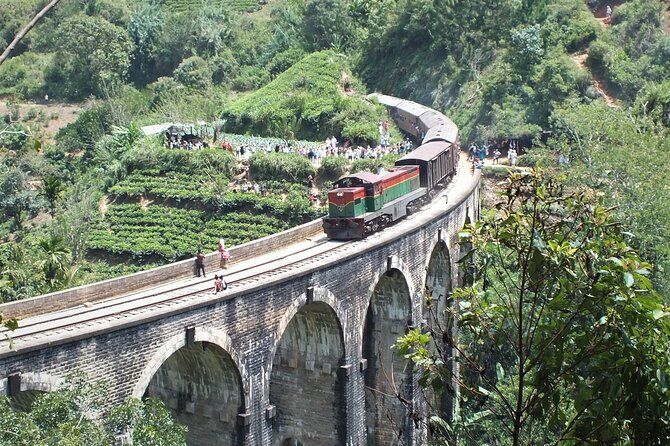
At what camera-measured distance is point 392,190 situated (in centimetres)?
3591

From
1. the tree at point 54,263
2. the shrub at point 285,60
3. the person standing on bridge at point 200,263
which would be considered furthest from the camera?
the shrub at point 285,60

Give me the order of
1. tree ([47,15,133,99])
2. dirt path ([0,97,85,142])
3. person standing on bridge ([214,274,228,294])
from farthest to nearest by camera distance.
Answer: tree ([47,15,133,99])
dirt path ([0,97,85,142])
person standing on bridge ([214,274,228,294])

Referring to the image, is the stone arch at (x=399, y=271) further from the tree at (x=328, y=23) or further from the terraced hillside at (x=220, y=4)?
the terraced hillside at (x=220, y=4)

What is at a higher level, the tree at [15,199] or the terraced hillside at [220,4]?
the terraced hillside at [220,4]

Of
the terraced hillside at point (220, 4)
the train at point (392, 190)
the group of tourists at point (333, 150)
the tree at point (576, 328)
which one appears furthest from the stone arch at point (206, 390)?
the terraced hillside at point (220, 4)

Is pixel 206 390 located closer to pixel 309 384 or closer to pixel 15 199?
pixel 309 384

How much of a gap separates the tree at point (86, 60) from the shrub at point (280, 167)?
91.3 feet

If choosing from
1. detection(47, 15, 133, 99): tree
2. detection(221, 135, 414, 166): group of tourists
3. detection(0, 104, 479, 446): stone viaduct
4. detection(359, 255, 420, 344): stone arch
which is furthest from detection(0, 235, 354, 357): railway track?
detection(47, 15, 133, 99): tree

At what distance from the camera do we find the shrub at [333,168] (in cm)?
5641

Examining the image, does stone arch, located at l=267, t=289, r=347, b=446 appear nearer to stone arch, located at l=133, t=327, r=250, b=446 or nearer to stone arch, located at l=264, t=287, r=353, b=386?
stone arch, located at l=264, t=287, r=353, b=386

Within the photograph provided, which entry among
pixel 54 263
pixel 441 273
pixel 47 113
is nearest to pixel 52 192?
pixel 54 263

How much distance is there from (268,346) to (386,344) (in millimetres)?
9838

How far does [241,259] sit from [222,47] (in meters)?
54.8

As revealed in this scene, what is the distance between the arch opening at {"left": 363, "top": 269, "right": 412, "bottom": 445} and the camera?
33.3 meters
